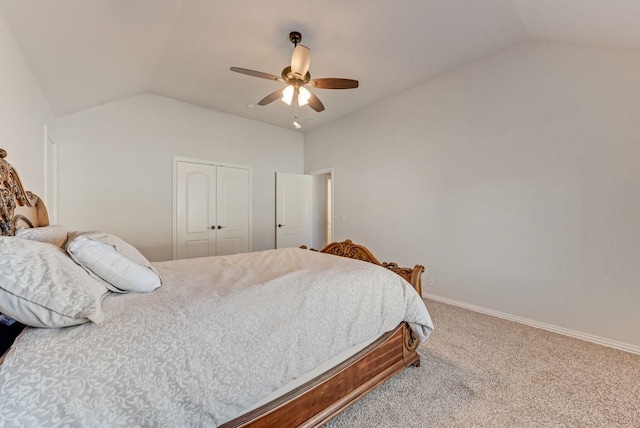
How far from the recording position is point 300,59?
2.23 m

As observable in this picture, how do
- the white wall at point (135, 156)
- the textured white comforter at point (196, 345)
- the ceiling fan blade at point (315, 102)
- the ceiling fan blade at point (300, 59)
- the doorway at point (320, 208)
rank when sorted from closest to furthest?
1. the textured white comforter at point (196, 345)
2. the ceiling fan blade at point (300, 59)
3. the ceiling fan blade at point (315, 102)
4. the white wall at point (135, 156)
5. the doorway at point (320, 208)

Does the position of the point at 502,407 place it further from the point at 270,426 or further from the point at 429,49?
the point at 429,49

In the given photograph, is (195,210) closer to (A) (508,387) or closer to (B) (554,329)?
(A) (508,387)

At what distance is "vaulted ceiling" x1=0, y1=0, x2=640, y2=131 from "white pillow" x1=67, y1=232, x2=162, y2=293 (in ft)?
5.15

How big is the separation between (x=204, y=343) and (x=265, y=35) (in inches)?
106

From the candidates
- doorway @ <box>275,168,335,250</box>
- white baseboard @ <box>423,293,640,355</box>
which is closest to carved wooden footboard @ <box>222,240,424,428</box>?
white baseboard @ <box>423,293,640,355</box>

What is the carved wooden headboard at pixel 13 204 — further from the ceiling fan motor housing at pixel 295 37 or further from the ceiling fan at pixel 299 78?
the ceiling fan motor housing at pixel 295 37

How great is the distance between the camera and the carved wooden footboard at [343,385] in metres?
1.18

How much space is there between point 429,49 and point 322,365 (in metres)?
3.18

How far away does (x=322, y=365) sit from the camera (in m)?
1.36

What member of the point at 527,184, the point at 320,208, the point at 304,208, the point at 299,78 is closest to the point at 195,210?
the point at 304,208

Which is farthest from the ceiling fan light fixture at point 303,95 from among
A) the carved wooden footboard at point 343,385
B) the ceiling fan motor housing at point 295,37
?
the carved wooden footboard at point 343,385

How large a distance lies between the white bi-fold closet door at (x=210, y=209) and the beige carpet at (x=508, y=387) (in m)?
3.52

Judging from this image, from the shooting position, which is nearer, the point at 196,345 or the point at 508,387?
the point at 196,345
